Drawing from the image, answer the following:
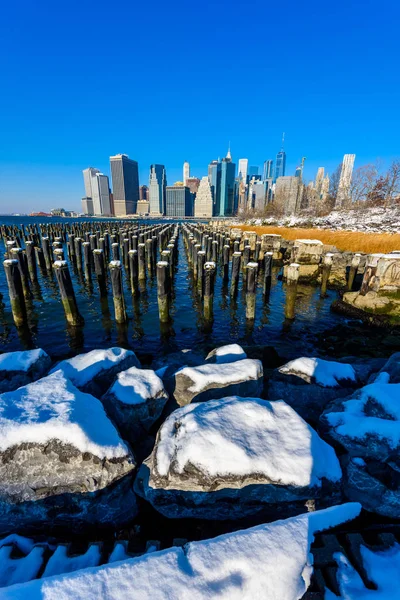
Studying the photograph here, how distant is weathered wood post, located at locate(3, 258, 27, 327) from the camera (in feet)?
31.0

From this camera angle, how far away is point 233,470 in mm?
2986

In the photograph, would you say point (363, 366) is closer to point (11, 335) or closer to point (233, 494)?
point (233, 494)

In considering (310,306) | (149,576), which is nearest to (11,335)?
(149,576)

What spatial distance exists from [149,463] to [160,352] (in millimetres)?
5562

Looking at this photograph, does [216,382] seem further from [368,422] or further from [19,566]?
[19,566]

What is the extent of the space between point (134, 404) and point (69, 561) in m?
2.03

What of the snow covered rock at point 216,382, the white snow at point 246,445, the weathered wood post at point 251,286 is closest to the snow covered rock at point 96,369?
the snow covered rock at point 216,382

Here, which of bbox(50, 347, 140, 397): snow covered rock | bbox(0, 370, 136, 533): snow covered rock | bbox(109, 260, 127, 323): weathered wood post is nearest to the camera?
bbox(0, 370, 136, 533): snow covered rock

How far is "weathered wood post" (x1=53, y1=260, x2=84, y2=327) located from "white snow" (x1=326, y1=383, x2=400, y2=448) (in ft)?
30.6

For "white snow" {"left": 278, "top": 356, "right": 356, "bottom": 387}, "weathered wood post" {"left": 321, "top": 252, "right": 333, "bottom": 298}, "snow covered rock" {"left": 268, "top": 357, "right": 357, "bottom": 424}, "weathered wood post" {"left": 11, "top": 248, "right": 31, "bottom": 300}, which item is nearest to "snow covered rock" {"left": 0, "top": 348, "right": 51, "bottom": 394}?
"snow covered rock" {"left": 268, "top": 357, "right": 357, "bottom": 424}

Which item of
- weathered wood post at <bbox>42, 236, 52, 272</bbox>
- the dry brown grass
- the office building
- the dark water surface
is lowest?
the dark water surface

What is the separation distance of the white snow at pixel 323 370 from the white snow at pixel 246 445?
6.67 ft

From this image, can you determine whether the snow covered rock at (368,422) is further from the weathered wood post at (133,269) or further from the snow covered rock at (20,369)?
the weathered wood post at (133,269)

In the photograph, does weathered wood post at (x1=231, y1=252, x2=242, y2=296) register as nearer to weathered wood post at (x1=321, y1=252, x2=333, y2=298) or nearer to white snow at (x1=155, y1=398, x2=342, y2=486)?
weathered wood post at (x1=321, y1=252, x2=333, y2=298)
